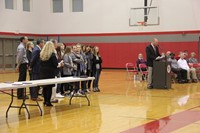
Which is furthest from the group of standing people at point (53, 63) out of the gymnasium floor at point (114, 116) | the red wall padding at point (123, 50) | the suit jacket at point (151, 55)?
the red wall padding at point (123, 50)

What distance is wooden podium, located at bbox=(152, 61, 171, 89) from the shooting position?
43.0 ft

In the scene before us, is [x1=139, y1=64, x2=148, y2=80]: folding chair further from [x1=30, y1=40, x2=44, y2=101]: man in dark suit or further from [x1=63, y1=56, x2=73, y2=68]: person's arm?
[x1=30, y1=40, x2=44, y2=101]: man in dark suit

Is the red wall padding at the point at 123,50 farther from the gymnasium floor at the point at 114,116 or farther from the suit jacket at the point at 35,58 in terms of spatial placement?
the suit jacket at the point at 35,58

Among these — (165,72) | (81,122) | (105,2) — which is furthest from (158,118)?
(105,2)

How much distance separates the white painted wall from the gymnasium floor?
1271cm

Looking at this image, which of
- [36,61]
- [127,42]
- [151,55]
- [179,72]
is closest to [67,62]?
[36,61]

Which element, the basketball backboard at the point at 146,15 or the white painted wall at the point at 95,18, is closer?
the white painted wall at the point at 95,18

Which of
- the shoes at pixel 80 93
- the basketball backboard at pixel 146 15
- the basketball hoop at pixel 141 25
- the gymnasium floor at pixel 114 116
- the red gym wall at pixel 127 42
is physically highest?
the basketball backboard at pixel 146 15

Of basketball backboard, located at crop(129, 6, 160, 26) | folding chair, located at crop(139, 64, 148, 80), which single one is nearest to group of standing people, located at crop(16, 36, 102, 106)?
folding chair, located at crop(139, 64, 148, 80)

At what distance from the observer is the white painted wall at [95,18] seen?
22969 mm

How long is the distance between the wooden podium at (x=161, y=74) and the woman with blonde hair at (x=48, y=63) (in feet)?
17.1

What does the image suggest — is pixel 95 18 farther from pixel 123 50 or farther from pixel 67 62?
pixel 67 62

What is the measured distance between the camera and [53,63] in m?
8.89

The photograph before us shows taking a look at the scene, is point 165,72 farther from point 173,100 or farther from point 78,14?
point 78,14
